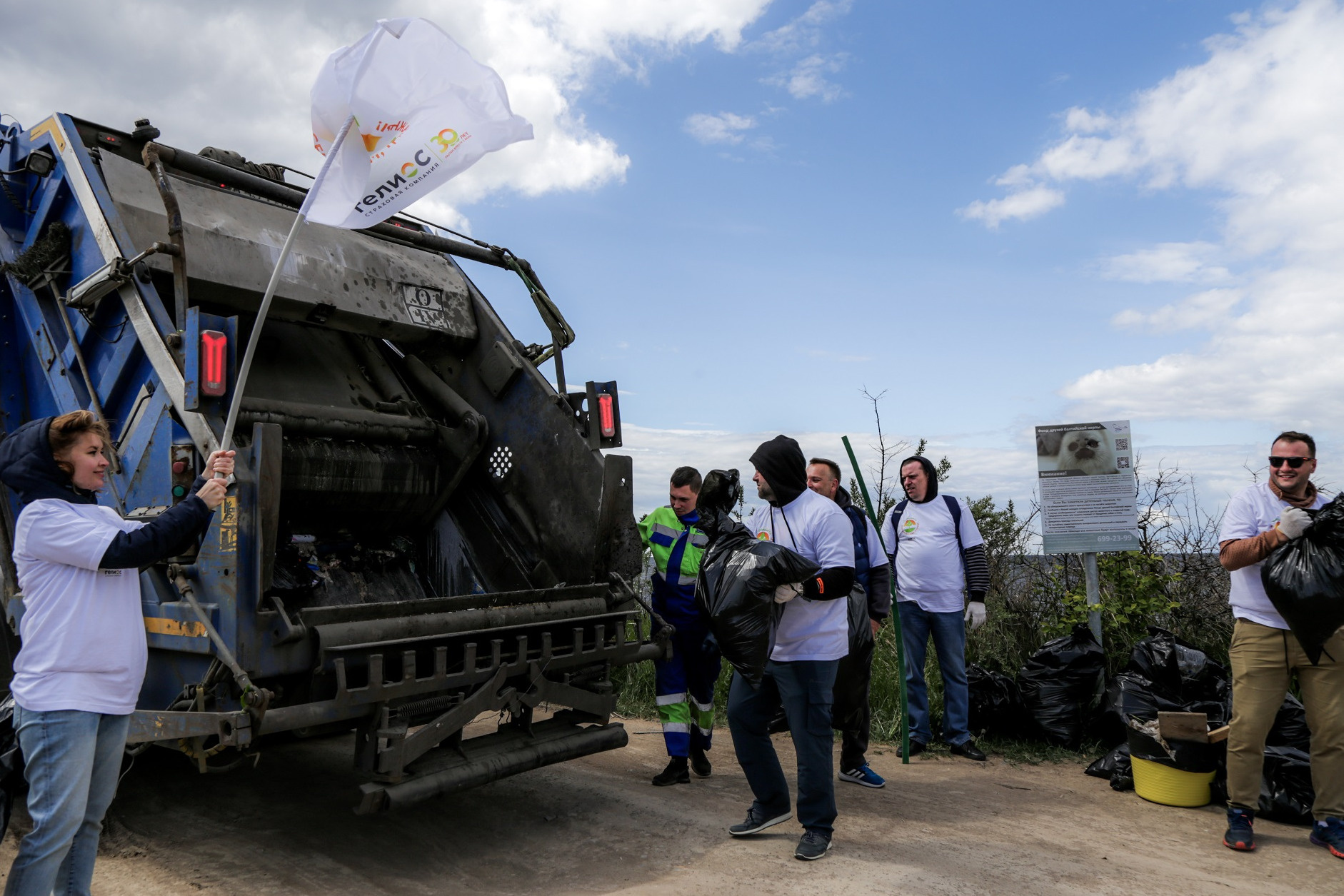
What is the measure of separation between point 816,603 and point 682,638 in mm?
1312

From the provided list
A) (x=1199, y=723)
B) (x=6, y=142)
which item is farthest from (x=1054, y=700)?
(x=6, y=142)

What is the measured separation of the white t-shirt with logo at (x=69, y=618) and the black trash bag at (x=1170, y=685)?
14.5 feet

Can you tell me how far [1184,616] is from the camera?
20.1 feet

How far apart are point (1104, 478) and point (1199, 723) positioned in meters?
1.88

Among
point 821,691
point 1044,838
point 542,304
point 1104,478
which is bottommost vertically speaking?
point 1044,838

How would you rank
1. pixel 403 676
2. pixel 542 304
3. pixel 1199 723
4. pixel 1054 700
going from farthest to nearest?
1. pixel 1054 700
2. pixel 542 304
3. pixel 1199 723
4. pixel 403 676

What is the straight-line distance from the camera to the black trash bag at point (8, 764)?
2.84 m

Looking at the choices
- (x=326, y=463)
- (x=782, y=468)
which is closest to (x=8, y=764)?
(x=326, y=463)

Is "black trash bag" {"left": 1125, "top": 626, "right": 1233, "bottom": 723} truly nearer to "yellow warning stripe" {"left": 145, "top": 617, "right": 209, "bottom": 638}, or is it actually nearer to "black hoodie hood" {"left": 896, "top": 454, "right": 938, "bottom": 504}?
"black hoodie hood" {"left": 896, "top": 454, "right": 938, "bottom": 504}

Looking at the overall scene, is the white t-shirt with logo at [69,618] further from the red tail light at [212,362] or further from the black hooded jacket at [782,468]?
the black hooded jacket at [782,468]

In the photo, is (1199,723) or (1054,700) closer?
(1199,723)

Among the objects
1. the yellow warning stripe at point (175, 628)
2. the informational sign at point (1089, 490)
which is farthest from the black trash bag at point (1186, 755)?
the yellow warning stripe at point (175, 628)

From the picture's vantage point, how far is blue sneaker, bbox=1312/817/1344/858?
373 cm

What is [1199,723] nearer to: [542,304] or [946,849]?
[946,849]
